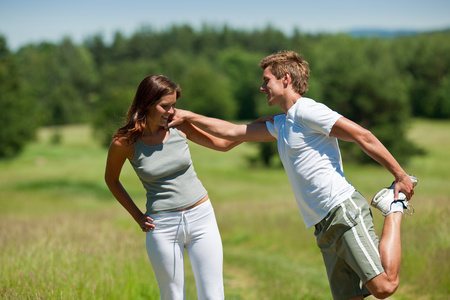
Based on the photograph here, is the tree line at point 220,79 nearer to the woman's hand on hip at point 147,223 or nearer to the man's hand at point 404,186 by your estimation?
the woman's hand on hip at point 147,223

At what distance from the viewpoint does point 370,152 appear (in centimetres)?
388

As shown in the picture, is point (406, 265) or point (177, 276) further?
point (406, 265)

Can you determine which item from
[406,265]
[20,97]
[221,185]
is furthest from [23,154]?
[406,265]

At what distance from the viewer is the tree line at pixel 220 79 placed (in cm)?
5331

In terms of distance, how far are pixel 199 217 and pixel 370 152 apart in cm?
143

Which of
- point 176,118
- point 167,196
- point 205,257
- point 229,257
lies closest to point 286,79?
point 176,118

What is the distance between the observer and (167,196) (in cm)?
412

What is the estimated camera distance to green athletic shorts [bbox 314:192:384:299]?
3871 mm

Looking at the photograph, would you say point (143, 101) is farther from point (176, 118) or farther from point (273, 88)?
point (273, 88)

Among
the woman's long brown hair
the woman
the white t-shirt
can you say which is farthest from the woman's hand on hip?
the white t-shirt

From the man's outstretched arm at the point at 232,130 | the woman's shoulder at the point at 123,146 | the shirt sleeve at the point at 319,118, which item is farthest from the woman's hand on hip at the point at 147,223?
the shirt sleeve at the point at 319,118

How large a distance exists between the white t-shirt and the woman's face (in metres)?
0.94

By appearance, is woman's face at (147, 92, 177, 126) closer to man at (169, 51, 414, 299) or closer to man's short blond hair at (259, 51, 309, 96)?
man at (169, 51, 414, 299)

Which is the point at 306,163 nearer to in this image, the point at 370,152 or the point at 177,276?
the point at 370,152
